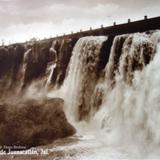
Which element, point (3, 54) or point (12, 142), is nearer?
point (12, 142)

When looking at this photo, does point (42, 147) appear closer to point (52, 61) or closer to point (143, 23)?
point (143, 23)

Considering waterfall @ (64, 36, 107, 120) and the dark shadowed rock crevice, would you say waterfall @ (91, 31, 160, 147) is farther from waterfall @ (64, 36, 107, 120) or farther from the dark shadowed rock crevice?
the dark shadowed rock crevice

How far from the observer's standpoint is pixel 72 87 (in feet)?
41.9

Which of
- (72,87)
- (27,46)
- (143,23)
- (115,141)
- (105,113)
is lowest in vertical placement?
(115,141)

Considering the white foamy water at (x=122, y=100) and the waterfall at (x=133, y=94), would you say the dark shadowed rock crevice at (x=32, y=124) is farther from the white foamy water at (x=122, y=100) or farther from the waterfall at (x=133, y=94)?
the waterfall at (x=133, y=94)

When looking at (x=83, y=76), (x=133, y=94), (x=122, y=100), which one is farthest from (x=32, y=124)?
(x=83, y=76)

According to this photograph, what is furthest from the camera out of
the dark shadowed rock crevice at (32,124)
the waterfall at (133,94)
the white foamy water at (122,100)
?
the dark shadowed rock crevice at (32,124)

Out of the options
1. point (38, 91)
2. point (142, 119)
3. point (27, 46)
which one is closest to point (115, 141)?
point (142, 119)

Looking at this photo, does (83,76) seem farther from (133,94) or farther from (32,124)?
(133,94)

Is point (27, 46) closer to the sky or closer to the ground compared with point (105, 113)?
closer to the sky

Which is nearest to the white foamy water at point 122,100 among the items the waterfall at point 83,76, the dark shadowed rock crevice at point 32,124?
the waterfall at point 83,76

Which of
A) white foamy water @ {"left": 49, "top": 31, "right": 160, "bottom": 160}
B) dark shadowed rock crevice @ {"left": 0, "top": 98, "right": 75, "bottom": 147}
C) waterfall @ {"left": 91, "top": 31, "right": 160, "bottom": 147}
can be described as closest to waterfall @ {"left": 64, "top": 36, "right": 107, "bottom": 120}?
white foamy water @ {"left": 49, "top": 31, "right": 160, "bottom": 160}

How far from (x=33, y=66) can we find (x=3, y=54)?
2959 millimetres

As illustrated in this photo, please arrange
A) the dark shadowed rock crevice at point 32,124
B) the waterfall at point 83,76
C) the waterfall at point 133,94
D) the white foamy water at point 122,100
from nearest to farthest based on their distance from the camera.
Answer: the white foamy water at point 122,100 < the waterfall at point 133,94 < the dark shadowed rock crevice at point 32,124 < the waterfall at point 83,76
